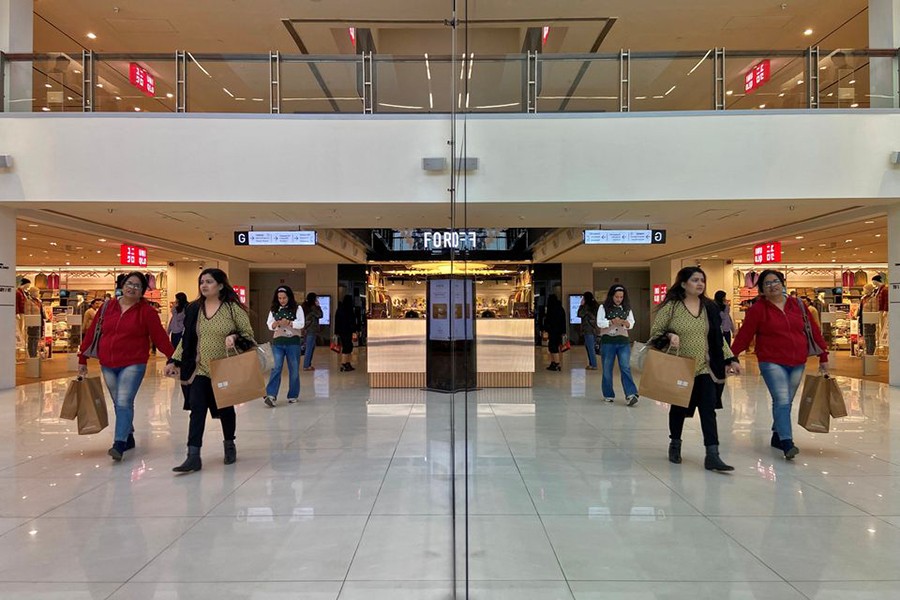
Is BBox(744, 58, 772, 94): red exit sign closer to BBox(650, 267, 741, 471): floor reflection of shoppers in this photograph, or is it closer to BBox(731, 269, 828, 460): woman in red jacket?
BBox(731, 269, 828, 460): woman in red jacket

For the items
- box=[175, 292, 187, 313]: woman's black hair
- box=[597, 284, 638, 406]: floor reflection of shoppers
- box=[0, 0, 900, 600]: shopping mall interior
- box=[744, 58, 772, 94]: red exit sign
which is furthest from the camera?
box=[175, 292, 187, 313]: woman's black hair

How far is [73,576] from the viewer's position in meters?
2.77

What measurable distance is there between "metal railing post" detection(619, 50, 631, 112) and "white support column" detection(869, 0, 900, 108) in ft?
13.7

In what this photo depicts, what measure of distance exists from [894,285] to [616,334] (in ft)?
19.7

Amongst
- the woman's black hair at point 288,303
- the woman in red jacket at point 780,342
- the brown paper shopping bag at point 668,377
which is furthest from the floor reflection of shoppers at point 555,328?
the brown paper shopping bag at point 668,377

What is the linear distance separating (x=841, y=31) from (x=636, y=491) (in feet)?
47.2

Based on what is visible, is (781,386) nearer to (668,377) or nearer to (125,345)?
(668,377)

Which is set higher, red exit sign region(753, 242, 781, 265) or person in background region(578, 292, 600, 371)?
red exit sign region(753, 242, 781, 265)

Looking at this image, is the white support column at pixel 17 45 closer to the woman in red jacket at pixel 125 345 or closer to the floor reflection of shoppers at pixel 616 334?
the woman in red jacket at pixel 125 345

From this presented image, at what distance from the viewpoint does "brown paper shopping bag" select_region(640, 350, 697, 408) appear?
459 centimetres

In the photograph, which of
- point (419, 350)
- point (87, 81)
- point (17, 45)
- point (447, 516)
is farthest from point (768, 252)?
point (17, 45)

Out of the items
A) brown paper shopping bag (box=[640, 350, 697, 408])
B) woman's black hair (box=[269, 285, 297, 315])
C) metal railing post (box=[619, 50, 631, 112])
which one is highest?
metal railing post (box=[619, 50, 631, 112])

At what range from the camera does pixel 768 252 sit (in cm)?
1517

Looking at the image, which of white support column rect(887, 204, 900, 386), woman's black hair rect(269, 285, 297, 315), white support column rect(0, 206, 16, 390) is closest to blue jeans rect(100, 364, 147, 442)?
woman's black hair rect(269, 285, 297, 315)
